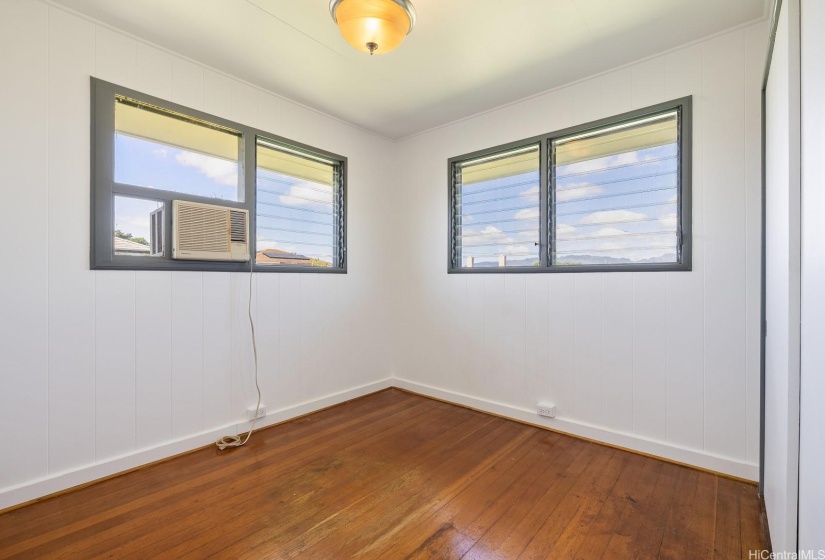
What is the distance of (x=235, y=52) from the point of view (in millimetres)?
2438

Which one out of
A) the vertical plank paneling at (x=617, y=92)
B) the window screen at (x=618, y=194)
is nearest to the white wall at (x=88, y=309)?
the window screen at (x=618, y=194)

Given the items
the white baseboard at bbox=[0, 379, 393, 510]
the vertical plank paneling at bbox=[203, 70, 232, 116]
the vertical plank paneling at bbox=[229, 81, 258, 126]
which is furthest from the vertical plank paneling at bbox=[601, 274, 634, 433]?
the vertical plank paneling at bbox=[203, 70, 232, 116]

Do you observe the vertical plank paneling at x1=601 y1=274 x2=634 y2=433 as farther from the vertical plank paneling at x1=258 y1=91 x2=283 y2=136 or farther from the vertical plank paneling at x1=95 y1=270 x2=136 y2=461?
the vertical plank paneling at x1=95 y1=270 x2=136 y2=461

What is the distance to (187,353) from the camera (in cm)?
252

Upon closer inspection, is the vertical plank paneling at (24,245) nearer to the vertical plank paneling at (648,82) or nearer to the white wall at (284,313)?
the white wall at (284,313)

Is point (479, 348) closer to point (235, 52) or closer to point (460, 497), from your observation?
point (460, 497)

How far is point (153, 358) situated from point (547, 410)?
9.30 ft

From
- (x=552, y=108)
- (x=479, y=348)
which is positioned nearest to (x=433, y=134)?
(x=552, y=108)

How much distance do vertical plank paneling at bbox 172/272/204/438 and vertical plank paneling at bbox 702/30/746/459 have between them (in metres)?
3.33

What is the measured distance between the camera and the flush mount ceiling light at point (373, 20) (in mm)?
1781

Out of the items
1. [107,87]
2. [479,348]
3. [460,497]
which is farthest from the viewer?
[479,348]

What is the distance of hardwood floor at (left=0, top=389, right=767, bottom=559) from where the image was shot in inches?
64.0

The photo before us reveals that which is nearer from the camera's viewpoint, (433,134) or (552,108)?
(552,108)

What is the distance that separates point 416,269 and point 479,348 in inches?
41.3
